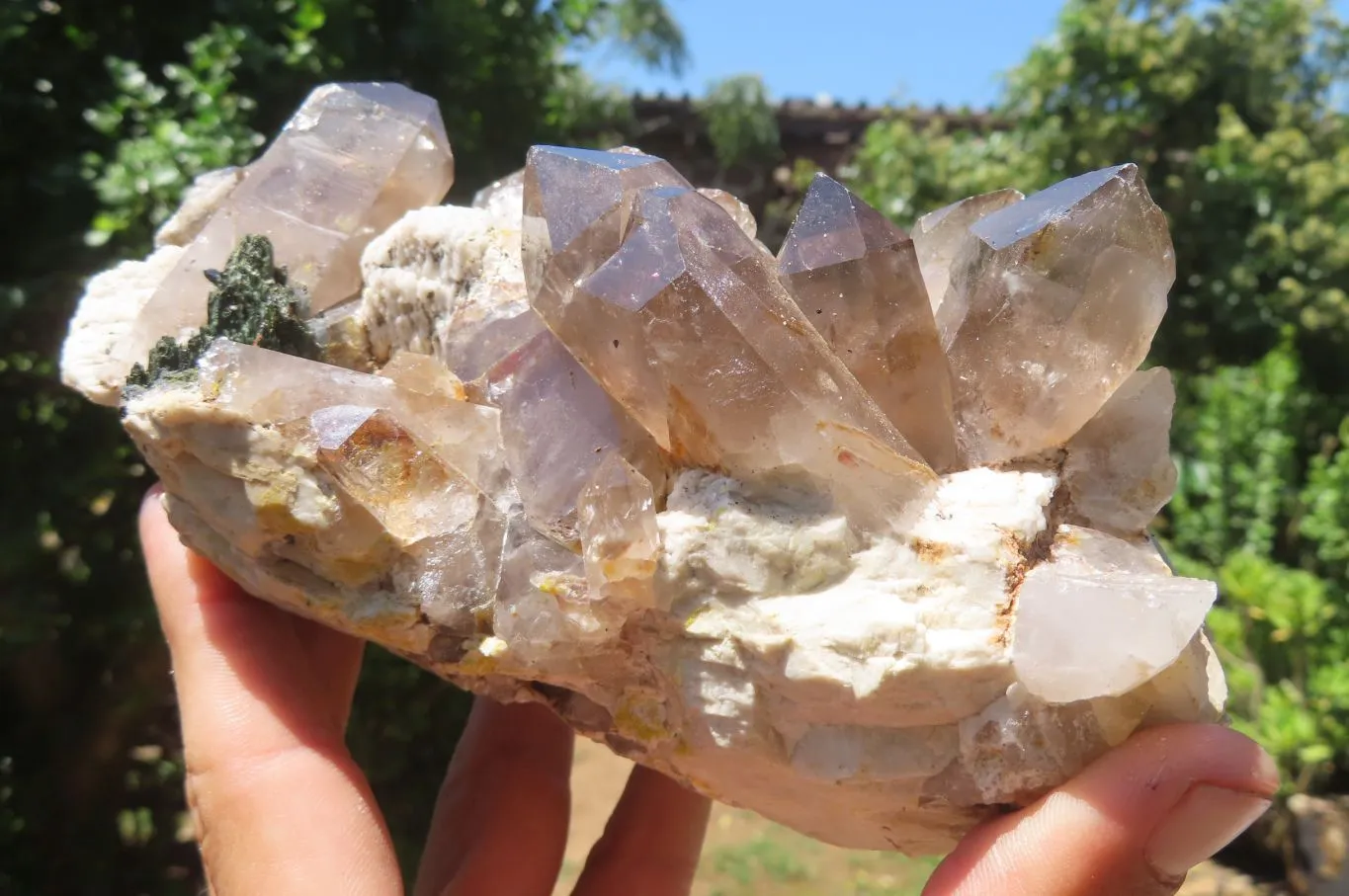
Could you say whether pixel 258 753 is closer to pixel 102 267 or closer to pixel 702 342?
pixel 702 342

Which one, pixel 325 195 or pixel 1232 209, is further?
pixel 1232 209

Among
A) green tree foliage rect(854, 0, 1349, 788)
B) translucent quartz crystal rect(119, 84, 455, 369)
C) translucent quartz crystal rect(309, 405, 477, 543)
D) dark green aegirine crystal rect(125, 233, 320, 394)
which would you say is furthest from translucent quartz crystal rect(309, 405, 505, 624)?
green tree foliage rect(854, 0, 1349, 788)

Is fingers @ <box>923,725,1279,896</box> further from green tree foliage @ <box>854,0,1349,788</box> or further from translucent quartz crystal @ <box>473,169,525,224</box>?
green tree foliage @ <box>854,0,1349,788</box>

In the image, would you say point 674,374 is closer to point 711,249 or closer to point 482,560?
point 711,249

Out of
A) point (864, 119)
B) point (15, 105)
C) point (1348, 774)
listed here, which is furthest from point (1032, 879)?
point (864, 119)

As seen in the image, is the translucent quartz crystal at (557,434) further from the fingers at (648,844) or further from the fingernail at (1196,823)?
the fingers at (648,844)

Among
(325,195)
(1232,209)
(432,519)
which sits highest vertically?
(325,195)

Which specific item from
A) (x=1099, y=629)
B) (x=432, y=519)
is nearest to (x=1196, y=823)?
(x=1099, y=629)
